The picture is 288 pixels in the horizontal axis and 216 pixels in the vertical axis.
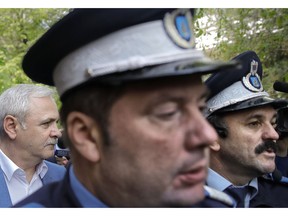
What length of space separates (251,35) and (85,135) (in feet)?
19.5

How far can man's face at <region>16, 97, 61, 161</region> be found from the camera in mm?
3488

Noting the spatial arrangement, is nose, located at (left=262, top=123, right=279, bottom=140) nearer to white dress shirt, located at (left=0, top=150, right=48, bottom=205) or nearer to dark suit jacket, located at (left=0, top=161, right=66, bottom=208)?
dark suit jacket, located at (left=0, top=161, right=66, bottom=208)

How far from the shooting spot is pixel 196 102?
1.44m

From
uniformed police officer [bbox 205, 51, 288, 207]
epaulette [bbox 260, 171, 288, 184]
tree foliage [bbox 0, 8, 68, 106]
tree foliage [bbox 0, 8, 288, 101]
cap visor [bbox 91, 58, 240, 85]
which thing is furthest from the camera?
tree foliage [bbox 0, 8, 68, 106]

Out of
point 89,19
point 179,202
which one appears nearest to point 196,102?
point 179,202

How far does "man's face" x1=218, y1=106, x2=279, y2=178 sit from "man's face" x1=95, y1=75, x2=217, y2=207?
1427 mm

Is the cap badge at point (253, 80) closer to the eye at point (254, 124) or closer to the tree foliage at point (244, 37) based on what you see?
the eye at point (254, 124)

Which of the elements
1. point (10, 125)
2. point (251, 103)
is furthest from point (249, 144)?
point (10, 125)

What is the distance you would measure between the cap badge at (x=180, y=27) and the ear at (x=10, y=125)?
85.7 inches

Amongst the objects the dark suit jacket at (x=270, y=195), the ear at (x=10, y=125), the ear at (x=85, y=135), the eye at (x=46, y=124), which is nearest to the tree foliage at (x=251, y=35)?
the eye at (x=46, y=124)

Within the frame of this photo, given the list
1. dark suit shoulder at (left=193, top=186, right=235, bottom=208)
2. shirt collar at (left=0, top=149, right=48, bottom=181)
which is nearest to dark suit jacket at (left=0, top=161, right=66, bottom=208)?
shirt collar at (left=0, top=149, right=48, bottom=181)

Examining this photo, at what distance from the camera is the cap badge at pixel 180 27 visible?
1503mm
